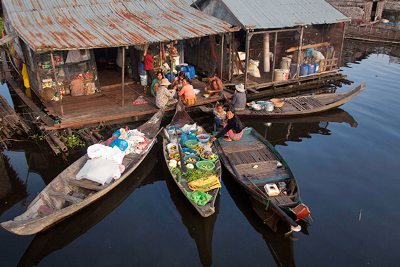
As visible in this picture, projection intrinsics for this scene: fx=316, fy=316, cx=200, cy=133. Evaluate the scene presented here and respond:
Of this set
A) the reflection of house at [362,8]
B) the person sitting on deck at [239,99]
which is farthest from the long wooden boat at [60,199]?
the reflection of house at [362,8]

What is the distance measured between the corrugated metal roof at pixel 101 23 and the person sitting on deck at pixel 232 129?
422cm

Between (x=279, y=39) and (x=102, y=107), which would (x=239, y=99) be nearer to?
(x=102, y=107)

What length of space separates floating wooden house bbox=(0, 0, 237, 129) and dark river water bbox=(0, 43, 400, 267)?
2445 mm

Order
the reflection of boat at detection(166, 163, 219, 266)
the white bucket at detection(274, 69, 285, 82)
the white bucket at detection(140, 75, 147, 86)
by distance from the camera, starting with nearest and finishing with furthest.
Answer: the reflection of boat at detection(166, 163, 219, 266)
the white bucket at detection(140, 75, 147, 86)
the white bucket at detection(274, 69, 285, 82)

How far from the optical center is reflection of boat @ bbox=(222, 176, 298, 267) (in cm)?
698

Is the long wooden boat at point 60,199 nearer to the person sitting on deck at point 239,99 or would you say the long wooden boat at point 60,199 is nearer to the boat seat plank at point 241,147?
the boat seat plank at point 241,147

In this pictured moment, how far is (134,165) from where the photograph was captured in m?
9.15

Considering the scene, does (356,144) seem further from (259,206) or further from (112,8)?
(112,8)

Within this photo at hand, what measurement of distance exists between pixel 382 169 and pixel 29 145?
12142 mm

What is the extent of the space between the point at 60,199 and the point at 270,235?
5246mm

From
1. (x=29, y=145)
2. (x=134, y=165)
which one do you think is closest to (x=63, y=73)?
(x=29, y=145)

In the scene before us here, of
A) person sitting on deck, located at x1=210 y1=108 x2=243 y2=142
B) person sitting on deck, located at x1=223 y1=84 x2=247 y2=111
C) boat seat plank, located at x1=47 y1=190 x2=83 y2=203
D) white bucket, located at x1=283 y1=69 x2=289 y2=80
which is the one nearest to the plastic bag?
boat seat plank, located at x1=47 y1=190 x2=83 y2=203

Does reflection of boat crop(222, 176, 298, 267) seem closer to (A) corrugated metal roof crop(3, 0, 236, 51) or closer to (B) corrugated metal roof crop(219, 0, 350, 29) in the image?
(A) corrugated metal roof crop(3, 0, 236, 51)

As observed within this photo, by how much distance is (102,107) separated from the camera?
12.4 m
